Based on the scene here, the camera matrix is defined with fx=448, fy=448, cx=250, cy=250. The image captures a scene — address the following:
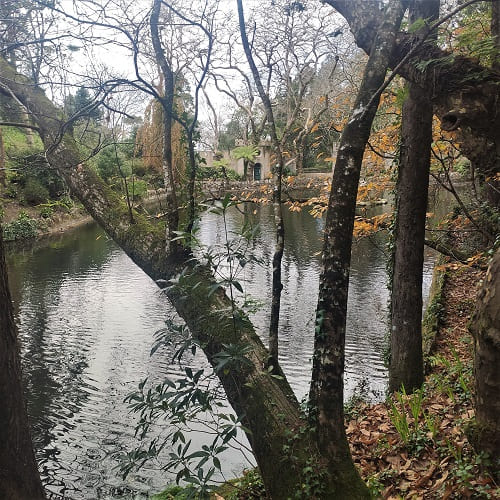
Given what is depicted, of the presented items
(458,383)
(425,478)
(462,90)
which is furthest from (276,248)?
(458,383)

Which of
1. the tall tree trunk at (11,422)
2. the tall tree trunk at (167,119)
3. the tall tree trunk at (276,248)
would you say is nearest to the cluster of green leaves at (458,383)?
the tall tree trunk at (276,248)

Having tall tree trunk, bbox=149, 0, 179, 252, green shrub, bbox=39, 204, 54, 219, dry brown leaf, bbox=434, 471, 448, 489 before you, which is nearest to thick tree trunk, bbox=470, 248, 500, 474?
dry brown leaf, bbox=434, 471, 448, 489

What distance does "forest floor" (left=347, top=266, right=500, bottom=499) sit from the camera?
108 inches

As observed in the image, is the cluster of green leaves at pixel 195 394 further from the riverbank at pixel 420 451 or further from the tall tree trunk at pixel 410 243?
the tall tree trunk at pixel 410 243

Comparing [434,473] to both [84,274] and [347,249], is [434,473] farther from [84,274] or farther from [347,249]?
[84,274]

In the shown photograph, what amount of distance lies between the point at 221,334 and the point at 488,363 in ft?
5.79

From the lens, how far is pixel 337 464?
2803 mm

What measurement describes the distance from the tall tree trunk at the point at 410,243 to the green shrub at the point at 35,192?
18.8 m

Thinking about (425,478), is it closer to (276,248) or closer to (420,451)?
(420,451)

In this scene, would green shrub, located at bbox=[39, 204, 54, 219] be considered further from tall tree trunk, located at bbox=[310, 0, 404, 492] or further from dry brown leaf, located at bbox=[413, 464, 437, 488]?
dry brown leaf, located at bbox=[413, 464, 437, 488]

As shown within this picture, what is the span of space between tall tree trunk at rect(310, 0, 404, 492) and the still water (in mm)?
465

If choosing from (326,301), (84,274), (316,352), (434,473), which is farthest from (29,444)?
(84,274)

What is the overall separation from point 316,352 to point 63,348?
23.8 feet

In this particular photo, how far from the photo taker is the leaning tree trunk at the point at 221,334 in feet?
9.26
